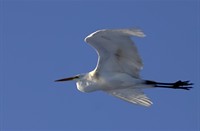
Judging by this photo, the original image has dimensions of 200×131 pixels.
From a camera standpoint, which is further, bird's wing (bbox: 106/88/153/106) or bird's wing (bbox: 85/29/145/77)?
bird's wing (bbox: 106/88/153/106)

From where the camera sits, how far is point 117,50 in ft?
40.0

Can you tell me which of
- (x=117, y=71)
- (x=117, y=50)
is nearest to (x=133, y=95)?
(x=117, y=71)

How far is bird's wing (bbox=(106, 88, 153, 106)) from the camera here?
501 inches

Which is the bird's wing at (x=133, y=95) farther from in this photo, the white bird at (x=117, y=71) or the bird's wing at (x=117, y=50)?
the bird's wing at (x=117, y=50)

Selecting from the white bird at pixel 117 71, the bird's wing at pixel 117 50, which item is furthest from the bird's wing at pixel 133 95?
the bird's wing at pixel 117 50

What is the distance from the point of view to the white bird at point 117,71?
1181 centimetres

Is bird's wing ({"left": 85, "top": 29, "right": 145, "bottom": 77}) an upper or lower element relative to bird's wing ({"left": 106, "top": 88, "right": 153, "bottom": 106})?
upper

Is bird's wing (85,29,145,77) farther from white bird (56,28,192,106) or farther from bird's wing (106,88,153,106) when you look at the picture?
bird's wing (106,88,153,106)

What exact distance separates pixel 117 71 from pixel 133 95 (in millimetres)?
635

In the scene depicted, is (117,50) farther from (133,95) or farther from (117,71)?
(133,95)

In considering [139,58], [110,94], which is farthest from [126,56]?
[110,94]

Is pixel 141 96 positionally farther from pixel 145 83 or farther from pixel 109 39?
pixel 109 39

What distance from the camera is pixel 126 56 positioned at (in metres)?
12.3

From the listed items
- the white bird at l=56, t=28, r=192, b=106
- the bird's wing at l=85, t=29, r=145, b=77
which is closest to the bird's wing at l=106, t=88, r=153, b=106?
the white bird at l=56, t=28, r=192, b=106
